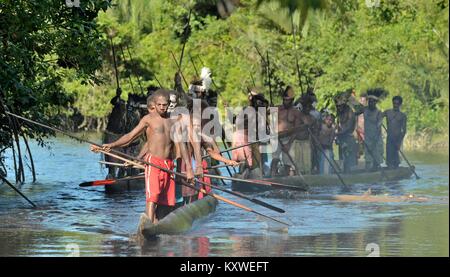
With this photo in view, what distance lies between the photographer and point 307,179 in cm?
2508

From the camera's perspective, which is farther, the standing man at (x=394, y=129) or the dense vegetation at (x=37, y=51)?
the standing man at (x=394, y=129)

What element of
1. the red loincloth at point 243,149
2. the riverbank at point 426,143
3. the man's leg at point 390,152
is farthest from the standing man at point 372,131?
the riverbank at point 426,143

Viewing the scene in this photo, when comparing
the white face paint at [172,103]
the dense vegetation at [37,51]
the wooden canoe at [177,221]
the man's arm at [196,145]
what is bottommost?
the wooden canoe at [177,221]

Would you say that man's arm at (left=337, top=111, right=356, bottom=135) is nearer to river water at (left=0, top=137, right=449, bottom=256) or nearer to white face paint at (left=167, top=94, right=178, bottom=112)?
river water at (left=0, top=137, right=449, bottom=256)

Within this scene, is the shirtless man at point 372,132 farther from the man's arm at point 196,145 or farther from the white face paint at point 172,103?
the man's arm at point 196,145

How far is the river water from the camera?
15961mm

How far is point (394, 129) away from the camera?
29.5 m

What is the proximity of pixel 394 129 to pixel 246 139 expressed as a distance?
6.12m

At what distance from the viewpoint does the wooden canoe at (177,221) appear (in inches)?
617

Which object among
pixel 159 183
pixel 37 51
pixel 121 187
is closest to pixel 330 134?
pixel 121 187

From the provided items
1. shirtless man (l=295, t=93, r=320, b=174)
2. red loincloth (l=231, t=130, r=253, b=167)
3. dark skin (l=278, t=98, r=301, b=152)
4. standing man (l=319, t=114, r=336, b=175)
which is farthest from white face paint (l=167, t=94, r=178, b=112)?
standing man (l=319, t=114, r=336, b=175)

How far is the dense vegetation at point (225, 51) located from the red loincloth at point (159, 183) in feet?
12.1

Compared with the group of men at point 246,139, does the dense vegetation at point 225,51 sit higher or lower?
higher

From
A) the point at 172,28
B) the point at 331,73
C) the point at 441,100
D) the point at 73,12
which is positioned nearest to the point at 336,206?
the point at 73,12
